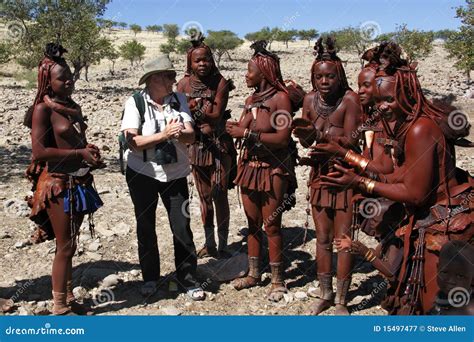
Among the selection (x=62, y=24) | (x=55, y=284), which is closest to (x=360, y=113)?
(x=55, y=284)

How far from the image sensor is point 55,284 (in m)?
3.96

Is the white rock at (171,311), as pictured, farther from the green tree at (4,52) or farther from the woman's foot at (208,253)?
the green tree at (4,52)

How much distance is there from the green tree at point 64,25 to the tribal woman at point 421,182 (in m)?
20.1

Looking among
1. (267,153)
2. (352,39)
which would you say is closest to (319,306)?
(267,153)

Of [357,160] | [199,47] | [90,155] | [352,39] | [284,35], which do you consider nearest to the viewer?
[357,160]

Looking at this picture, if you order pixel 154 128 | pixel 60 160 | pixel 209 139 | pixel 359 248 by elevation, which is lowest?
pixel 359 248

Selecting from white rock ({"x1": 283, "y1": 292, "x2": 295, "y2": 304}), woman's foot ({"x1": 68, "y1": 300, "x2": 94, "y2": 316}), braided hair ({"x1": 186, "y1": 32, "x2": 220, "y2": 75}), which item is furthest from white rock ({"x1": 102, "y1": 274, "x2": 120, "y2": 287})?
braided hair ({"x1": 186, "y1": 32, "x2": 220, "y2": 75})

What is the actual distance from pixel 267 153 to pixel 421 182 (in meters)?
1.78

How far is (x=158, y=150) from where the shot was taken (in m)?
4.11

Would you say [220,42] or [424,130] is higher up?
[220,42]

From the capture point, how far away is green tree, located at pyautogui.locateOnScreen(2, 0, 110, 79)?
21219mm

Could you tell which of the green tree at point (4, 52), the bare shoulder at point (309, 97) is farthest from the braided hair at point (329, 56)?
the green tree at point (4, 52)

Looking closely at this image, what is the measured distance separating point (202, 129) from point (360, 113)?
1770 millimetres

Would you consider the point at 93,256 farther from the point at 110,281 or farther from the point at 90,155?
the point at 90,155
